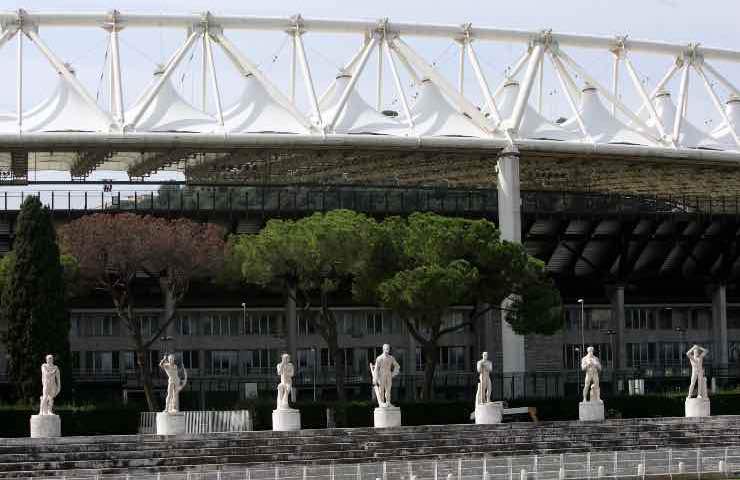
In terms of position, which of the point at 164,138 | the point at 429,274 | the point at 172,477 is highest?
the point at 164,138

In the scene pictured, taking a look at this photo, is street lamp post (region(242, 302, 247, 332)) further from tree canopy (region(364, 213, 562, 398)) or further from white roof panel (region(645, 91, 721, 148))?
white roof panel (region(645, 91, 721, 148))

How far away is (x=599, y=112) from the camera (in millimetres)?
73688

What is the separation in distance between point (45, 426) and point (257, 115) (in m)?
25.6

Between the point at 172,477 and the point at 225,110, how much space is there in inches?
1304

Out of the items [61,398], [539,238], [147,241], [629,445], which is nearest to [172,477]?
[629,445]

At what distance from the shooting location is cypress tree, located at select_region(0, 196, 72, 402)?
55.0 m

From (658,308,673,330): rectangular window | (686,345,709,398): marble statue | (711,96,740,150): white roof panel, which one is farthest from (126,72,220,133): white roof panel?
(658,308,673,330): rectangular window

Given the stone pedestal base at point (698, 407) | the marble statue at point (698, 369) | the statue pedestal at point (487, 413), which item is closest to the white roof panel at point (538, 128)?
the marble statue at point (698, 369)

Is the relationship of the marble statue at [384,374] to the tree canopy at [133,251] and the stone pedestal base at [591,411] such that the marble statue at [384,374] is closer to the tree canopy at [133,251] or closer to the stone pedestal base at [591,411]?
the stone pedestal base at [591,411]

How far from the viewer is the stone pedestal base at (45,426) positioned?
45.7 m

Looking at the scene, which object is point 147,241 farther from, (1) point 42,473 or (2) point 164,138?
(1) point 42,473

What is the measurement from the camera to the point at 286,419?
47.7 m

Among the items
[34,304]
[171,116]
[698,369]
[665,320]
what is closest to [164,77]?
[171,116]

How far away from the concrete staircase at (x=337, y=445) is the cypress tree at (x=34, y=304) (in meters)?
12.4
